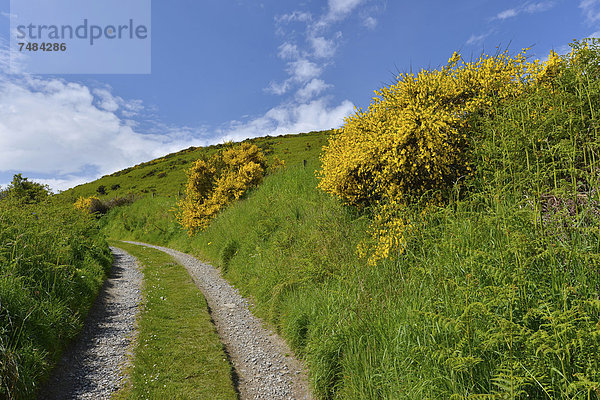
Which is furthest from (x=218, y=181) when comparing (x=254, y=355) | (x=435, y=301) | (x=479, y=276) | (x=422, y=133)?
(x=479, y=276)

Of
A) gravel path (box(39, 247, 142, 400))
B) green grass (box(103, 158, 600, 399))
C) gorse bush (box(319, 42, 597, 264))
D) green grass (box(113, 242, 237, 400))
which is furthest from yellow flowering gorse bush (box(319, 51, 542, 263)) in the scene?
gravel path (box(39, 247, 142, 400))

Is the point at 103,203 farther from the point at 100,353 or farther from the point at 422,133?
the point at 422,133

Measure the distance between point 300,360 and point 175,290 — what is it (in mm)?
6263

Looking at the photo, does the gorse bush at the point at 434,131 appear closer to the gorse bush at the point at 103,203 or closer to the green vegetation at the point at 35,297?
the green vegetation at the point at 35,297

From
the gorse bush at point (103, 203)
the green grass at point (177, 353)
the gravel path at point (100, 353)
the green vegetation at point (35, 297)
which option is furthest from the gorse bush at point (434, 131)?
the gorse bush at point (103, 203)

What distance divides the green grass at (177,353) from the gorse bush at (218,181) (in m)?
10.3

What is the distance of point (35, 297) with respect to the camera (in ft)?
21.5

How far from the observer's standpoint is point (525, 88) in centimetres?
702

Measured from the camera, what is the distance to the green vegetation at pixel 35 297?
16.1 feet

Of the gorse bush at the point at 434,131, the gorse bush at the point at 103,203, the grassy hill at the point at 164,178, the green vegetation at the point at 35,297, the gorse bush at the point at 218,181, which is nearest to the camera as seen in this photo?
the green vegetation at the point at 35,297

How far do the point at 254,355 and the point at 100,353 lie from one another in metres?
3.36

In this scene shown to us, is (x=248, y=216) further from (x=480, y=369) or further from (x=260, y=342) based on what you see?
(x=480, y=369)

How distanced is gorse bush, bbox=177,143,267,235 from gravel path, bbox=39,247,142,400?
411 inches

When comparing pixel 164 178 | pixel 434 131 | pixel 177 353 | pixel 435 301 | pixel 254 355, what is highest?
pixel 164 178
